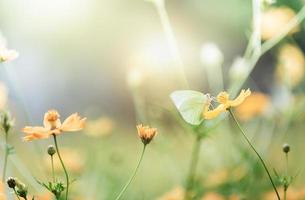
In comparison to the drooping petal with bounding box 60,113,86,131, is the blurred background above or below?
above

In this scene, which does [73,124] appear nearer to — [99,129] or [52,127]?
[52,127]

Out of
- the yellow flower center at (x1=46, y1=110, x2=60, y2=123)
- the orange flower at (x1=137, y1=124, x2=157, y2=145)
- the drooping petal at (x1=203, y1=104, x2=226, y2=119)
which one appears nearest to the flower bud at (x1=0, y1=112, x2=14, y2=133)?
the yellow flower center at (x1=46, y1=110, x2=60, y2=123)

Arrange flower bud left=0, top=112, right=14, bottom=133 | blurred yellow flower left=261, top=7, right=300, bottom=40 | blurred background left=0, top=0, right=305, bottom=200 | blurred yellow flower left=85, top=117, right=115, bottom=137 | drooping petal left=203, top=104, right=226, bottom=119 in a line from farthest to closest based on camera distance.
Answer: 1. blurred background left=0, top=0, right=305, bottom=200
2. blurred yellow flower left=85, top=117, right=115, bottom=137
3. blurred yellow flower left=261, top=7, right=300, bottom=40
4. flower bud left=0, top=112, right=14, bottom=133
5. drooping petal left=203, top=104, right=226, bottom=119

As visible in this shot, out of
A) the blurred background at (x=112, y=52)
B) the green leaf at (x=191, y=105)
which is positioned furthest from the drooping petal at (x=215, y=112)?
the blurred background at (x=112, y=52)

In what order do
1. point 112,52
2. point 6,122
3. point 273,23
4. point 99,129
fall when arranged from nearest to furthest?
point 6,122, point 273,23, point 99,129, point 112,52

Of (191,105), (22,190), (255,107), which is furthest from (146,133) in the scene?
(255,107)

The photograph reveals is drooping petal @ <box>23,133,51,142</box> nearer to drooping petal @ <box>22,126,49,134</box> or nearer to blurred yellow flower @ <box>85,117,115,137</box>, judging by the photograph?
drooping petal @ <box>22,126,49,134</box>

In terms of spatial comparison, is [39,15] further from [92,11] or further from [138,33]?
[138,33]
